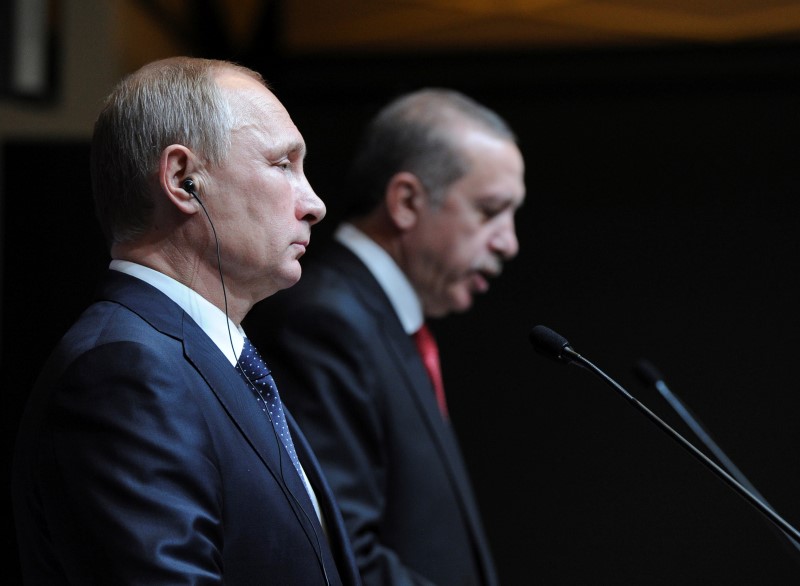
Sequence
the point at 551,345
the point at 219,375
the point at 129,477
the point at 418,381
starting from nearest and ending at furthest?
the point at 129,477 → the point at 219,375 → the point at 551,345 → the point at 418,381

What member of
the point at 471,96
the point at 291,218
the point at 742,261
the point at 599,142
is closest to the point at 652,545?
the point at 742,261

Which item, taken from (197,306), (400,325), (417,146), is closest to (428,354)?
(400,325)

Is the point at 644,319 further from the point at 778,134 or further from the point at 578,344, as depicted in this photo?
the point at 778,134

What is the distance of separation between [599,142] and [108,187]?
8.70 feet

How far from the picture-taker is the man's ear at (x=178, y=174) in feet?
3.94

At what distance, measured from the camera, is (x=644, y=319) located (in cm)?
362

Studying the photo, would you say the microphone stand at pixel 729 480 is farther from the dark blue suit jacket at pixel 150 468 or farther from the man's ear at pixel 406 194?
the man's ear at pixel 406 194

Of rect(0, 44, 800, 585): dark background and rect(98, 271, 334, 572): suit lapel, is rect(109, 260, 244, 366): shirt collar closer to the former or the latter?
rect(98, 271, 334, 572): suit lapel

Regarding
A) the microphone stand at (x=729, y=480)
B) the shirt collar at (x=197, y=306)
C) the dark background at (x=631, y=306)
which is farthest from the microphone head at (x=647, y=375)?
the dark background at (x=631, y=306)

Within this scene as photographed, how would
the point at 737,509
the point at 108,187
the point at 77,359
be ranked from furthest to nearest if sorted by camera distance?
the point at 737,509
the point at 108,187
the point at 77,359

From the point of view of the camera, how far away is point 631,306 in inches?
143

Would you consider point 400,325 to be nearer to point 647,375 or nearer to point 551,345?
point 647,375

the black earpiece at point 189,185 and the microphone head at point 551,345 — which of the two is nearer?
the black earpiece at point 189,185

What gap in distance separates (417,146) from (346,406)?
2.13 ft
